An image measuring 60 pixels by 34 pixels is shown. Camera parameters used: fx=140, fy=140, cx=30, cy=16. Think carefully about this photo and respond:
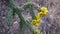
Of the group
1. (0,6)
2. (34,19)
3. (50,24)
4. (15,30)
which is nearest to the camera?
(34,19)

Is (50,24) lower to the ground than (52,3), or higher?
lower

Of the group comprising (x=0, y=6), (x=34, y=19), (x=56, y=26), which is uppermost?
(x=34, y=19)

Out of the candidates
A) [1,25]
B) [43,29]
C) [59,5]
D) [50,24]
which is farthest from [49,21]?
[1,25]

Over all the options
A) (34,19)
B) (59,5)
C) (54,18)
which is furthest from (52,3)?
(34,19)

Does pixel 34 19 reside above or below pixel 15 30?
above

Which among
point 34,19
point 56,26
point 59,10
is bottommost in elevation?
point 56,26

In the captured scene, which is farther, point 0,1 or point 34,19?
point 0,1

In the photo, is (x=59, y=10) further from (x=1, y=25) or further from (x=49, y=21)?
(x=1, y=25)

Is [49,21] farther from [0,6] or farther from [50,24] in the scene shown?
[0,6]

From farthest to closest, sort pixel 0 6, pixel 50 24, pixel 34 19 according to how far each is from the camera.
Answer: pixel 0 6
pixel 50 24
pixel 34 19
